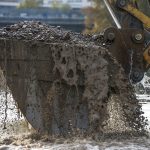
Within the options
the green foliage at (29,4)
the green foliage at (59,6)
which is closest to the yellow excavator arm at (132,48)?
the green foliage at (29,4)

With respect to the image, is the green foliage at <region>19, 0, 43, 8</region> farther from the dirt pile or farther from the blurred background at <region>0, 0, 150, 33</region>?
the dirt pile

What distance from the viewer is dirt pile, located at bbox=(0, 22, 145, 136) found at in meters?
7.62

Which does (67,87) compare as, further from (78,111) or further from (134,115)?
(134,115)

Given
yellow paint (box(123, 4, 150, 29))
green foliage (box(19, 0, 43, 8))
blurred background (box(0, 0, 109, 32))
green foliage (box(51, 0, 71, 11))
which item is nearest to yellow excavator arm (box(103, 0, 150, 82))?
yellow paint (box(123, 4, 150, 29))

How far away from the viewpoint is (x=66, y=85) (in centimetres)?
764

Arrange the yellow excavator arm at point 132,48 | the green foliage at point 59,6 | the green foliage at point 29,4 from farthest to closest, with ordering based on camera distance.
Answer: the green foliage at point 59,6 < the green foliage at point 29,4 < the yellow excavator arm at point 132,48

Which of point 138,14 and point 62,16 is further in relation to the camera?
point 62,16

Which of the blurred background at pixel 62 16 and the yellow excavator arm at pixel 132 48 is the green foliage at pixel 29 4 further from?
the yellow excavator arm at pixel 132 48

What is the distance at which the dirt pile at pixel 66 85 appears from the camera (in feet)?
25.0

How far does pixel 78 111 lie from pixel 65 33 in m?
1.24

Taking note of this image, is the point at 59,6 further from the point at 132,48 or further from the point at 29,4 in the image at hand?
the point at 132,48

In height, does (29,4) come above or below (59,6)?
below

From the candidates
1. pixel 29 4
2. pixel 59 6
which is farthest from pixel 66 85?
pixel 59 6

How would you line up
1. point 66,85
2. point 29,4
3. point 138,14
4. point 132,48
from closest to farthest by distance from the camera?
1. point 66,85
2. point 132,48
3. point 138,14
4. point 29,4
